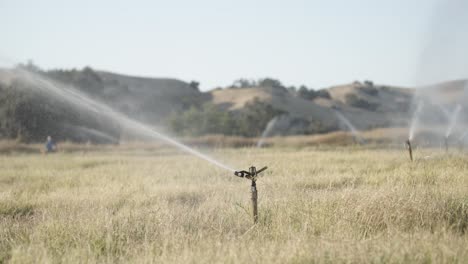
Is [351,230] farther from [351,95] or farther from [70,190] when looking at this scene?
[351,95]

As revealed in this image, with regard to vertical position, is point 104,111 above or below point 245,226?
above

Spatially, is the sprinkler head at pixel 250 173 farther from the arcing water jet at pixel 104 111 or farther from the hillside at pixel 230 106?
the hillside at pixel 230 106

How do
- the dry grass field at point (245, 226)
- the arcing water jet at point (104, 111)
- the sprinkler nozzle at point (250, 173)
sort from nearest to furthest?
the dry grass field at point (245, 226)
the sprinkler nozzle at point (250, 173)
the arcing water jet at point (104, 111)

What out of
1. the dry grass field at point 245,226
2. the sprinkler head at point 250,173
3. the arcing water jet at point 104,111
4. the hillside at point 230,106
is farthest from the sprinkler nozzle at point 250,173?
the hillside at point 230,106

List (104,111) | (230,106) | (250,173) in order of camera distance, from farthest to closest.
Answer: (230,106), (104,111), (250,173)

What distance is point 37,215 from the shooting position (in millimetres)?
6816

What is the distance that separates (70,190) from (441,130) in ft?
119

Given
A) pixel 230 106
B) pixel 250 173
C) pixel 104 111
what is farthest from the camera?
pixel 230 106

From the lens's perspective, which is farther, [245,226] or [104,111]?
[104,111]

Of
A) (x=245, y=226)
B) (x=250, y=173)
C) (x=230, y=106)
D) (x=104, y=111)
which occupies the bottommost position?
(x=245, y=226)

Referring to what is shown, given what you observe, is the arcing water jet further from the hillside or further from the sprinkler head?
the hillside

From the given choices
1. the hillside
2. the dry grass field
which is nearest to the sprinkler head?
the dry grass field

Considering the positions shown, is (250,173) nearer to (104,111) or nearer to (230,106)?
(104,111)

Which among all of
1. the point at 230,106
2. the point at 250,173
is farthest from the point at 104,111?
the point at 230,106
